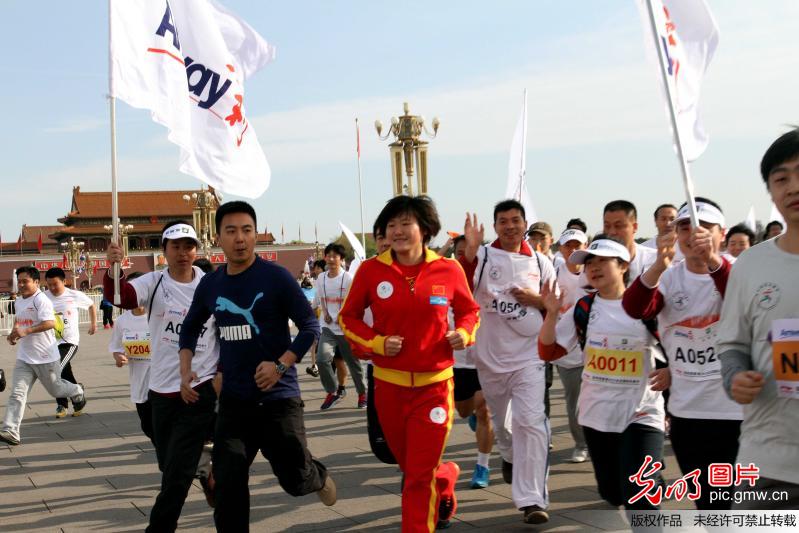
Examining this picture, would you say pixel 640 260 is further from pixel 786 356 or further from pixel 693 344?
pixel 786 356

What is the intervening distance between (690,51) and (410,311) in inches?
83.5

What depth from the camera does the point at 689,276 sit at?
4.05m

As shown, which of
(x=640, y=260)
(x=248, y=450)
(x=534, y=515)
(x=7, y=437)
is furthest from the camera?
(x=7, y=437)

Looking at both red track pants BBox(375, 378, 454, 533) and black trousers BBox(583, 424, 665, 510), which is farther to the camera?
red track pants BBox(375, 378, 454, 533)

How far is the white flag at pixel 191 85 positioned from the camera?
575 cm

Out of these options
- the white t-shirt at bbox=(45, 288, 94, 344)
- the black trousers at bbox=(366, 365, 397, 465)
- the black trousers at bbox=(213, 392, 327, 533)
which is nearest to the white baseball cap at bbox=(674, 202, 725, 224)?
the black trousers at bbox=(366, 365, 397, 465)

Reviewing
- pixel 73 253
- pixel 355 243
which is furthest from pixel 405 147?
pixel 73 253

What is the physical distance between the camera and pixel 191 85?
5988 mm

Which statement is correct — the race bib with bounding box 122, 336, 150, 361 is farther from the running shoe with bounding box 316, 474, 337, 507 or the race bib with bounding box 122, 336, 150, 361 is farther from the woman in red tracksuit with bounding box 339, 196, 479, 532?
the woman in red tracksuit with bounding box 339, 196, 479, 532

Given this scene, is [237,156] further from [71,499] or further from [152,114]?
[71,499]

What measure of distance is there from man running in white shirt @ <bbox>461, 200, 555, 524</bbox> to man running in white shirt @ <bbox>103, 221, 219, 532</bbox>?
1.71 m

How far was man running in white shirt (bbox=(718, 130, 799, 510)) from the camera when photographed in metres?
2.57

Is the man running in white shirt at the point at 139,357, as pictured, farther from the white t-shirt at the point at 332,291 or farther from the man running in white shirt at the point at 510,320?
the white t-shirt at the point at 332,291

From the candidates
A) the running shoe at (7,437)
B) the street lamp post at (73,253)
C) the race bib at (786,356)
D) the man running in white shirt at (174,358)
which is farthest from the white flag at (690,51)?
the street lamp post at (73,253)
